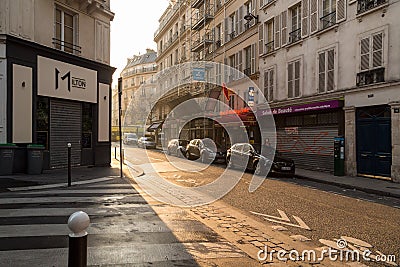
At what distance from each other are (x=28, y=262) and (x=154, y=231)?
6.52 feet

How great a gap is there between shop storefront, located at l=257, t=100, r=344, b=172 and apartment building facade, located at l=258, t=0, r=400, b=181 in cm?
4

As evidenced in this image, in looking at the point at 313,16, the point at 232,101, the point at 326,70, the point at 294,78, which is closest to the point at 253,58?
the point at 232,101

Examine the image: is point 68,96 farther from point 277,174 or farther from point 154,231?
point 154,231

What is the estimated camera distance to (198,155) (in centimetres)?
2427

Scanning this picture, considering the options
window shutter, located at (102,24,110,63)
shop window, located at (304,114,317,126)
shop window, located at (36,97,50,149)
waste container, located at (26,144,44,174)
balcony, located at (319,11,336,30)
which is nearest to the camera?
waste container, located at (26,144,44,174)

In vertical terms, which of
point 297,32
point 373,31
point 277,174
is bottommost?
point 277,174

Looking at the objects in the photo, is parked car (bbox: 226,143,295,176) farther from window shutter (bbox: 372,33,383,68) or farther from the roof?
the roof

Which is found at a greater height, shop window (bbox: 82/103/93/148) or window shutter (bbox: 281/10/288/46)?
window shutter (bbox: 281/10/288/46)

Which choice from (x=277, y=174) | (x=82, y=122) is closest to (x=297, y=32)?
(x=277, y=174)

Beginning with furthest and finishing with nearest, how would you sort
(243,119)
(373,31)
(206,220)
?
(243,119), (373,31), (206,220)

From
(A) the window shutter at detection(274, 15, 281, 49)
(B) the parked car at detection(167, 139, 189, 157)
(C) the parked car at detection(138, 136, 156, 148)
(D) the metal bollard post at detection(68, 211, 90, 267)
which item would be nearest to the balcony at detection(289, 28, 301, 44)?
(A) the window shutter at detection(274, 15, 281, 49)

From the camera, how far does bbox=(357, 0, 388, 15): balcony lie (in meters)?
14.3

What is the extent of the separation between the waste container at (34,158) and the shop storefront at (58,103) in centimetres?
67

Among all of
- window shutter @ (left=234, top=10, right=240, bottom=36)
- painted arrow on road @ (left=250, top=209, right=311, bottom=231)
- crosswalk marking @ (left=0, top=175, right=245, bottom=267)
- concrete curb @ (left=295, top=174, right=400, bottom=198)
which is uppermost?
window shutter @ (left=234, top=10, right=240, bottom=36)
